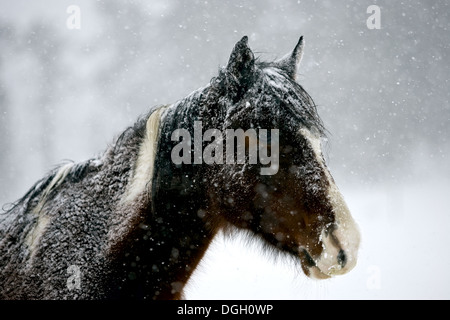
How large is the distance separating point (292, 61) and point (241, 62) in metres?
0.77

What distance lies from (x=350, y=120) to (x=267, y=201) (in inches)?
1825

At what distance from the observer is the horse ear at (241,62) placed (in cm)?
251

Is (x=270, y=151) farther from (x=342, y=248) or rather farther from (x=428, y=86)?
(x=428, y=86)

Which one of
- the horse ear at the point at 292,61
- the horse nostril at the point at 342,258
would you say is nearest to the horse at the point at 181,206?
the horse nostril at the point at 342,258

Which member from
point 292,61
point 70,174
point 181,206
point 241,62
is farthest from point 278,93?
point 70,174

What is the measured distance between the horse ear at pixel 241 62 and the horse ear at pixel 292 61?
512 mm

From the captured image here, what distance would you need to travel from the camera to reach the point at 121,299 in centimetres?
229

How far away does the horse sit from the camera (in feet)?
7.57

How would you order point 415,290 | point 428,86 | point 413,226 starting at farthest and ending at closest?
point 428,86
point 413,226
point 415,290

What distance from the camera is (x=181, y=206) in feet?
8.17

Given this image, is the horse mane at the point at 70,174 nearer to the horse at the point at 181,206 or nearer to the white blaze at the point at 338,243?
the horse at the point at 181,206

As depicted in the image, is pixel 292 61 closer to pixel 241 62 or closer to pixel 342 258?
pixel 241 62

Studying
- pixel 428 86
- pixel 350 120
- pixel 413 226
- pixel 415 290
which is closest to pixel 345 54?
pixel 428 86
